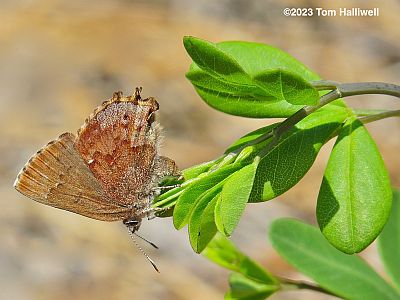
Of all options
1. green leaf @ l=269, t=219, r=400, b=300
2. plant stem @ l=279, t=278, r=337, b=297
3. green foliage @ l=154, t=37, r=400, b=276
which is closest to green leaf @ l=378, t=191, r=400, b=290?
green leaf @ l=269, t=219, r=400, b=300

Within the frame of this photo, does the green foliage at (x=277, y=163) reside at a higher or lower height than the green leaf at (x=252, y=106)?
lower

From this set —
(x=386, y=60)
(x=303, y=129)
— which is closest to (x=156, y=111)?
(x=303, y=129)

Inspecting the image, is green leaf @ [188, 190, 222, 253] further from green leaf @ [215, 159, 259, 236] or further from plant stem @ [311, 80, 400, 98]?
plant stem @ [311, 80, 400, 98]

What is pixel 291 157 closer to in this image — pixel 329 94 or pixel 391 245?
pixel 329 94

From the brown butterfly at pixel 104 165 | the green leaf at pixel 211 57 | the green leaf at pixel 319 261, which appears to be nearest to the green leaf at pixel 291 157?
the green leaf at pixel 211 57

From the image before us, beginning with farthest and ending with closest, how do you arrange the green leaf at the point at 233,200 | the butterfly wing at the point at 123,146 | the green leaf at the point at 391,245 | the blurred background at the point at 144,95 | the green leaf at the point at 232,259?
the blurred background at the point at 144,95 → the green leaf at the point at 391,245 → the green leaf at the point at 232,259 → the butterfly wing at the point at 123,146 → the green leaf at the point at 233,200

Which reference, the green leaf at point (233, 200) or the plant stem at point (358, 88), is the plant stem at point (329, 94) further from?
the green leaf at point (233, 200)
